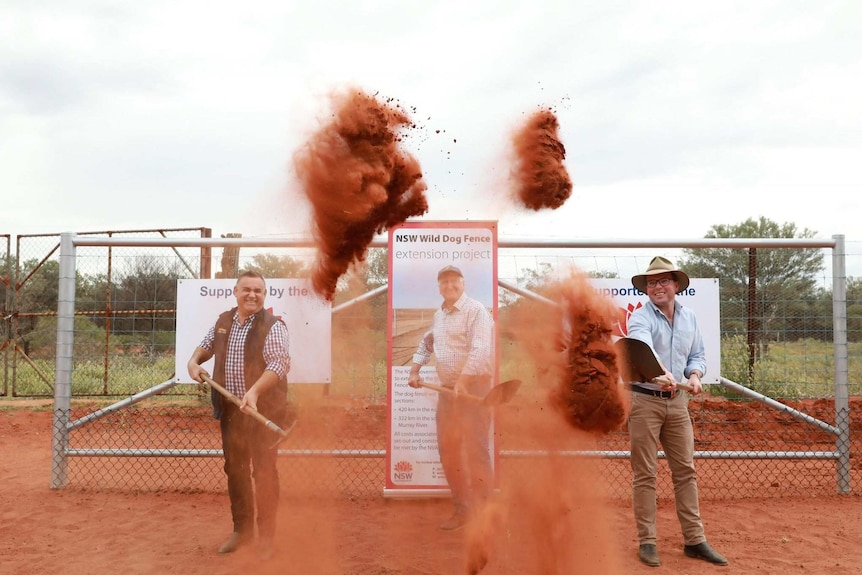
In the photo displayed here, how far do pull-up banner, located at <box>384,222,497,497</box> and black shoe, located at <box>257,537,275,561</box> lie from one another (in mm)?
1294

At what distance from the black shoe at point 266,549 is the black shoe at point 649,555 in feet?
9.34

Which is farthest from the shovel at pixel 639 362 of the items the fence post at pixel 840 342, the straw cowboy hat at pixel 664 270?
the fence post at pixel 840 342

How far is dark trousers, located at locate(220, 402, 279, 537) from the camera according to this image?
5.28 metres

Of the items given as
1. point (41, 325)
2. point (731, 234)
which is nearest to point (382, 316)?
point (41, 325)

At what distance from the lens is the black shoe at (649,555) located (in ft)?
16.7

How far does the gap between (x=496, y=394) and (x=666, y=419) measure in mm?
1379

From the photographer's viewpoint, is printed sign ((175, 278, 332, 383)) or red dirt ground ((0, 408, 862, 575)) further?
printed sign ((175, 278, 332, 383))

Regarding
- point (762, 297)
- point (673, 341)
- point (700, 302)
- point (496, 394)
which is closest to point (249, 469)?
point (496, 394)

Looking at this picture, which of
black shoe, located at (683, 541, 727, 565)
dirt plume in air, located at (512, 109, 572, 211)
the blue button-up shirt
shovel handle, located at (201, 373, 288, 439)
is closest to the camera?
dirt plume in air, located at (512, 109, 572, 211)

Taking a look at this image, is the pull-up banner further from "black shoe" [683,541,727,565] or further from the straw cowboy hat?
"black shoe" [683,541,727,565]

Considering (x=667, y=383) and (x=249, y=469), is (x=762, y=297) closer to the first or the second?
(x=667, y=383)

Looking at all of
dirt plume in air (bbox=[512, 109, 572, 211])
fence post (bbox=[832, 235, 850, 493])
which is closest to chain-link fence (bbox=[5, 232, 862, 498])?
fence post (bbox=[832, 235, 850, 493])

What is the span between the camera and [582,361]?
4.54 m

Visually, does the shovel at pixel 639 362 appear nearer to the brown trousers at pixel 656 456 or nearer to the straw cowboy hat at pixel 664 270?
the brown trousers at pixel 656 456
